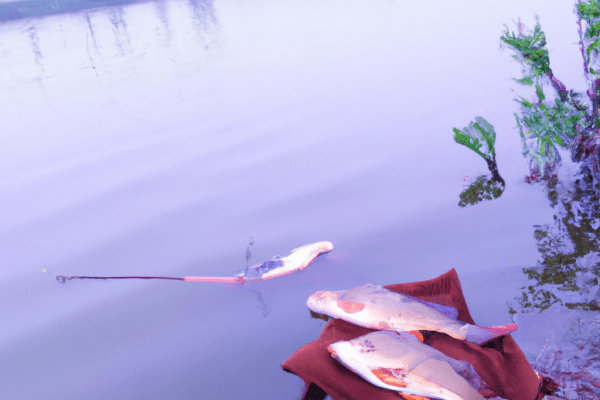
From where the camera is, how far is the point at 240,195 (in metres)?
2.27

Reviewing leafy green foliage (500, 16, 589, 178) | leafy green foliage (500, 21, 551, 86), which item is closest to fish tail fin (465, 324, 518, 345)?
leafy green foliage (500, 16, 589, 178)

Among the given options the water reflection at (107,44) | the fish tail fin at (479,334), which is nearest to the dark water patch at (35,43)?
the water reflection at (107,44)

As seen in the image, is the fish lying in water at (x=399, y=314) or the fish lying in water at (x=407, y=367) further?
the fish lying in water at (x=399, y=314)

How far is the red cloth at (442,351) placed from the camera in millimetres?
980

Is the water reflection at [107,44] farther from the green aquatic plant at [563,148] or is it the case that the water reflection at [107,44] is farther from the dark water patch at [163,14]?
the green aquatic plant at [563,148]

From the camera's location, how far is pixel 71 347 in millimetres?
1502

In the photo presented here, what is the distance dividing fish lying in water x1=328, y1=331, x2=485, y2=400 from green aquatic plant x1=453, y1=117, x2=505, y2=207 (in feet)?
3.25

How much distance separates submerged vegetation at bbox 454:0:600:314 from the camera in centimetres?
144

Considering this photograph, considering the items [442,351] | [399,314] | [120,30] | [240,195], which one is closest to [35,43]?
[120,30]

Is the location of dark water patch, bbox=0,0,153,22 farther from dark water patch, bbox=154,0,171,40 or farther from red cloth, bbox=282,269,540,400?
red cloth, bbox=282,269,540,400

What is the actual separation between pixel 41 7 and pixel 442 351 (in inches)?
372

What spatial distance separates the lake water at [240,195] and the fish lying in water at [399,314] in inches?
7.7

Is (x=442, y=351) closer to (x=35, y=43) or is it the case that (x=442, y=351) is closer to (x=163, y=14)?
(x=35, y=43)

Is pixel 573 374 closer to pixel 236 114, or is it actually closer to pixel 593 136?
pixel 593 136
